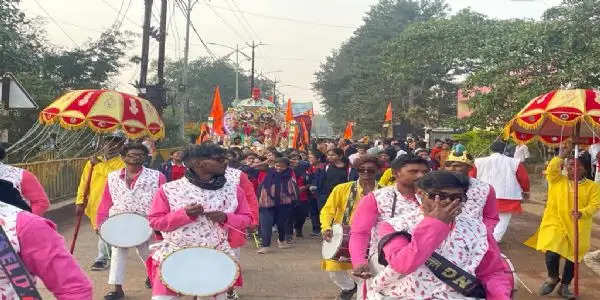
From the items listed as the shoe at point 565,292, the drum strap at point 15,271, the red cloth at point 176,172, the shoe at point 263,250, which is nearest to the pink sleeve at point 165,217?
the drum strap at point 15,271

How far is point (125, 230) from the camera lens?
247 inches

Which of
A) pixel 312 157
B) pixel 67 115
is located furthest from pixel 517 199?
pixel 67 115

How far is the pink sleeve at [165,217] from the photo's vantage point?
4566mm

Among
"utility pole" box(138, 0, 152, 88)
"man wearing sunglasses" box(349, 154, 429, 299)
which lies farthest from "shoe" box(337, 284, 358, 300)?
"utility pole" box(138, 0, 152, 88)

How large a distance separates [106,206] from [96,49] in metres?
19.6

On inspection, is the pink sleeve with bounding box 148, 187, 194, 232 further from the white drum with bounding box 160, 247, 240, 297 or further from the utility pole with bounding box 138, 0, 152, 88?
the utility pole with bounding box 138, 0, 152, 88

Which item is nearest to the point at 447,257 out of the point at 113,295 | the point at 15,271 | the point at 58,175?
the point at 15,271

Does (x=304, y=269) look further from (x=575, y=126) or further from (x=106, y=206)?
(x=575, y=126)

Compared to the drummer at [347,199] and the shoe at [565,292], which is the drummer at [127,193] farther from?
the shoe at [565,292]

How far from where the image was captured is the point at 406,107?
45.6 meters

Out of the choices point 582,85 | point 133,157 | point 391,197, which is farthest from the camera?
point 582,85

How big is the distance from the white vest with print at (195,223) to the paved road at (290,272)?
2.66 metres

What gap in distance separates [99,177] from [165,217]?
3.88 metres

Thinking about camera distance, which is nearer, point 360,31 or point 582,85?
point 582,85
